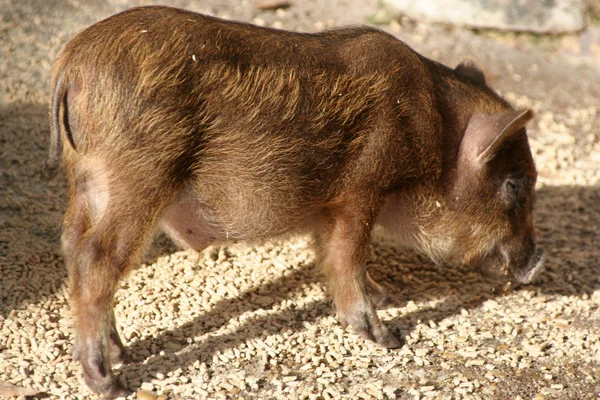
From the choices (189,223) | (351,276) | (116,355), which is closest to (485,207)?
(351,276)

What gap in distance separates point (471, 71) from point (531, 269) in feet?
4.70

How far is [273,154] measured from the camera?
4242 millimetres

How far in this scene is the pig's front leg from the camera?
4.65 m

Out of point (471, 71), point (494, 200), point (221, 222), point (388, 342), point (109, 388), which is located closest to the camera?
point (109, 388)

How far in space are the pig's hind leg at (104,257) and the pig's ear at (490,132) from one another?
1986mm

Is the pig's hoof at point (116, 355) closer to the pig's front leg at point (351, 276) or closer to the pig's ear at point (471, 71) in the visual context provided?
the pig's front leg at point (351, 276)

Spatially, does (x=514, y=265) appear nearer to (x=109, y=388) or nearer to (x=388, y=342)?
(x=388, y=342)

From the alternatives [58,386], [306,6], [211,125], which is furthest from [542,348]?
[306,6]

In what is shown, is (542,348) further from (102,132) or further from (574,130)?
(574,130)

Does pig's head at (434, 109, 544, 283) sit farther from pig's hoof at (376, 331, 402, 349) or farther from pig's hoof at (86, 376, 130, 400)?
pig's hoof at (86, 376, 130, 400)

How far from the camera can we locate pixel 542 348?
483 cm

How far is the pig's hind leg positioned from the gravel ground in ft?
0.74

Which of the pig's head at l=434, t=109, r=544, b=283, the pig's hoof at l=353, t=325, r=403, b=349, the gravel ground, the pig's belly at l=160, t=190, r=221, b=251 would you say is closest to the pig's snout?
the pig's head at l=434, t=109, r=544, b=283

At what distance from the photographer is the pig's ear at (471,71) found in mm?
5480
